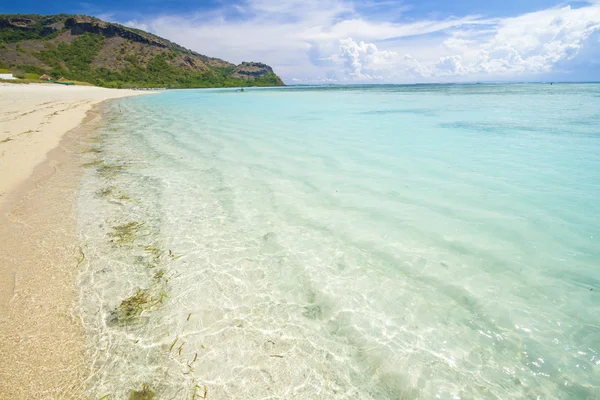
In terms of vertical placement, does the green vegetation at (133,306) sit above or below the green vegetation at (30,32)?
below

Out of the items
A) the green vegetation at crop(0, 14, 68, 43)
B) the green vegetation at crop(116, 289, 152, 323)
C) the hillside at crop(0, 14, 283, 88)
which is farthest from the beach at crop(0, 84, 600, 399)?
the green vegetation at crop(0, 14, 68, 43)

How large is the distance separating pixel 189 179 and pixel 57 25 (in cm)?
21036

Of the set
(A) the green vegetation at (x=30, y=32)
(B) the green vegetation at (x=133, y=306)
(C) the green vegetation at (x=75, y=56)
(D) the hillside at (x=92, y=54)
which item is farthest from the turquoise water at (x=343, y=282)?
(A) the green vegetation at (x=30, y=32)

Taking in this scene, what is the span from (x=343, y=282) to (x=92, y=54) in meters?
168

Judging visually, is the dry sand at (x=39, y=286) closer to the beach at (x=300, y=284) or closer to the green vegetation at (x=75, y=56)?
the beach at (x=300, y=284)

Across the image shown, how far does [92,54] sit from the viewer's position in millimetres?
126438

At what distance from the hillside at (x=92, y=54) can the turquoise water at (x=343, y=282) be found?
381 feet

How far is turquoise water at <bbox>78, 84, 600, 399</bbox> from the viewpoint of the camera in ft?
8.52

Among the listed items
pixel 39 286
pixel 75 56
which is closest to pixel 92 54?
pixel 75 56

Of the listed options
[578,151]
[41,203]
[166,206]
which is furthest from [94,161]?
[578,151]

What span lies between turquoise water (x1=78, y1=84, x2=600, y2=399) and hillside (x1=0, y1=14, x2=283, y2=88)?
381 ft

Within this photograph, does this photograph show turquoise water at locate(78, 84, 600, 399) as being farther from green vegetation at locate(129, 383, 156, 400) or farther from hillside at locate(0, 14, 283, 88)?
hillside at locate(0, 14, 283, 88)

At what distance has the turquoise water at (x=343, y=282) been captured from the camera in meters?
2.60

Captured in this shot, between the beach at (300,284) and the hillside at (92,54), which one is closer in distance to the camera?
the beach at (300,284)
